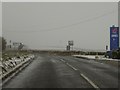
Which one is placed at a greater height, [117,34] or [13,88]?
[117,34]

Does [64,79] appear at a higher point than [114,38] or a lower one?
lower

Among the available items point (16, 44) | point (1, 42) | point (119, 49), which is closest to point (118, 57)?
point (119, 49)

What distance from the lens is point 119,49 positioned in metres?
49.7

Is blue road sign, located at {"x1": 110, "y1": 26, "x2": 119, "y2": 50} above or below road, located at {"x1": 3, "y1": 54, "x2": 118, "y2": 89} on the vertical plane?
above

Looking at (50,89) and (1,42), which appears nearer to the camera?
(50,89)

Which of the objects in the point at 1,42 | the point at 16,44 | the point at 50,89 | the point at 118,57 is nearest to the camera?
the point at 50,89

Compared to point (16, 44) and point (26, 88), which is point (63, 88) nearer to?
point (26, 88)

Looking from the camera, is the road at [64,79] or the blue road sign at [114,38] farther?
the blue road sign at [114,38]

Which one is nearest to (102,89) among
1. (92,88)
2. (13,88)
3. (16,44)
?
(92,88)

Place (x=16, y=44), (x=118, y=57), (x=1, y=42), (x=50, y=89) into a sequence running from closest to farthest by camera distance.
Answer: (x=50, y=89), (x=118, y=57), (x=1, y=42), (x=16, y=44)

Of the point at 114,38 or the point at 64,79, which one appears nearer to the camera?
the point at 64,79

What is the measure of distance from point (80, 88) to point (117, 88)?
1.37m

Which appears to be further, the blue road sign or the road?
the blue road sign

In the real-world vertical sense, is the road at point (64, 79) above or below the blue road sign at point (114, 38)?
below
